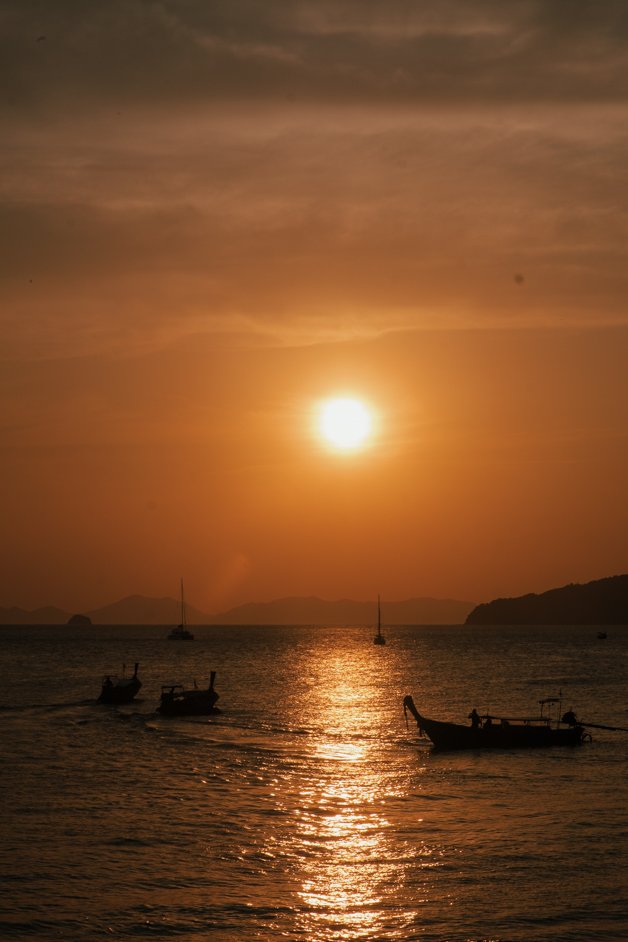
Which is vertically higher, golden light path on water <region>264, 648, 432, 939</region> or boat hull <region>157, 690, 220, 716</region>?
boat hull <region>157, 690, 220, 716</region>

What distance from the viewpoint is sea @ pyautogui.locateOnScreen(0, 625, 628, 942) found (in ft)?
82.8

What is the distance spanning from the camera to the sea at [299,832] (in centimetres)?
2525

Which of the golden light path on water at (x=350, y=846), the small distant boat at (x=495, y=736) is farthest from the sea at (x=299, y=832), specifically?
the small distant boat at (x=495, y=736)

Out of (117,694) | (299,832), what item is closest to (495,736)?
(299,832)

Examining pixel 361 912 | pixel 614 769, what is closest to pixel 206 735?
pixel 614 769

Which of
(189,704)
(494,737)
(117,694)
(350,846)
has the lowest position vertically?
(350,846)

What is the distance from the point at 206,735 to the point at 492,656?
381 ft

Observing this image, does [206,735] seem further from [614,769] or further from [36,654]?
[36,654]

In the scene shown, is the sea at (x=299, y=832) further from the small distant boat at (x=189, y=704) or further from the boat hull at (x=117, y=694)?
the boat hull at (x=117, y=694)

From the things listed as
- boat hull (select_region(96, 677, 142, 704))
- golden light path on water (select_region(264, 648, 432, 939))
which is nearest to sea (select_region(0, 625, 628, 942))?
golden light path on water (select_region(264, 648, 432, 939))

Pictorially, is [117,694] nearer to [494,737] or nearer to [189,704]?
[189,704]

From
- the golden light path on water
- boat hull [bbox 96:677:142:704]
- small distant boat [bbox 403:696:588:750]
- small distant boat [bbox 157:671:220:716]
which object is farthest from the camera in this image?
boat hull [bbox 96:677:142:704]

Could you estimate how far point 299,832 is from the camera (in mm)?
34375

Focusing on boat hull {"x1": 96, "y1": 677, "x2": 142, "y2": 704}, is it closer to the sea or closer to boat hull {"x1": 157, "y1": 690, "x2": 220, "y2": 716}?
the sea
